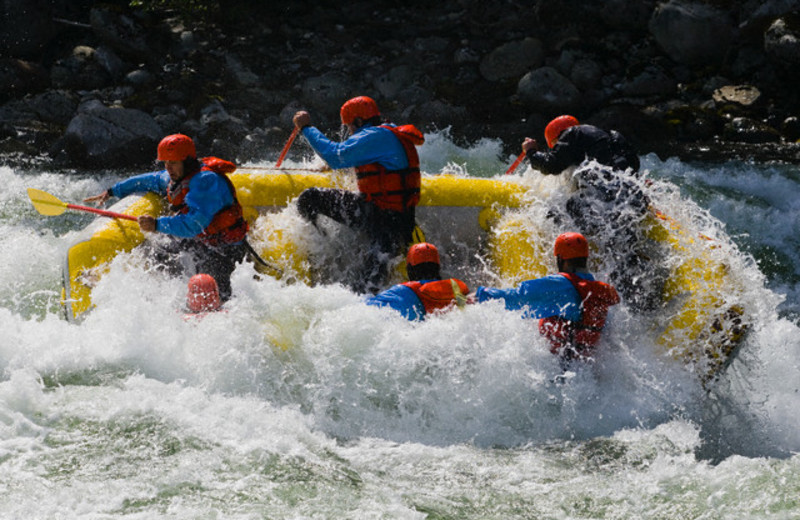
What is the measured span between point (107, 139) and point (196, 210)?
5.24 metres

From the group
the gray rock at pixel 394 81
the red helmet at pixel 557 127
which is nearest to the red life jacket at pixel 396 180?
the red helmet at pixel 557 127

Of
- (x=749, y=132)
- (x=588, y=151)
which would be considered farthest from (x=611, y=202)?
(x=749, y=132)

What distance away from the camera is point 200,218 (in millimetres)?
6203

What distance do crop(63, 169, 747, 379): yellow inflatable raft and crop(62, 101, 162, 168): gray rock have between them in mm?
4113

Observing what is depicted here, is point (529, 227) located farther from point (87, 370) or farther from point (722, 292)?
point (87, 370)

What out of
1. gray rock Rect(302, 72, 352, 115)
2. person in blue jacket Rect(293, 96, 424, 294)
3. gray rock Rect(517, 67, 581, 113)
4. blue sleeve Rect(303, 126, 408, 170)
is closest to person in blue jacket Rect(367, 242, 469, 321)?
person in blue jacket Rect(293, 96, 424, 294)

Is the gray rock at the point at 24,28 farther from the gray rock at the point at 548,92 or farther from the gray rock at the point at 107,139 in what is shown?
the gray rock at the point at 548,92

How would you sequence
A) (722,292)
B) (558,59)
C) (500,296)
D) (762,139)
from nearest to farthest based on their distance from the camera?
(500,296), (722,292), (762,139), (558,59)

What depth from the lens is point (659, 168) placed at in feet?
35.2

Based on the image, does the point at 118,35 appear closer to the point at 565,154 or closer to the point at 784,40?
the point at 565,154

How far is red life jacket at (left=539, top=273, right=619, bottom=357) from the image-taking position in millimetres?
5613

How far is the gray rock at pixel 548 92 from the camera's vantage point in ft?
40.2

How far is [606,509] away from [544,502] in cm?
33

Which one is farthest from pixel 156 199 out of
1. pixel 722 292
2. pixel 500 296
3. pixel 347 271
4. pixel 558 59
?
pixel 558 59
